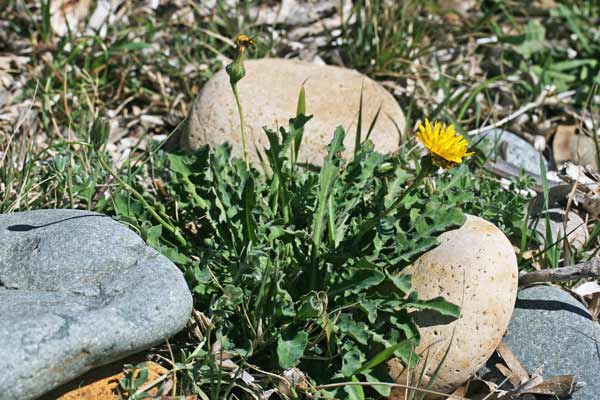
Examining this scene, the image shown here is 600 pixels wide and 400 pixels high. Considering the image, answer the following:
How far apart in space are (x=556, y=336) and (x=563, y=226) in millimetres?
630

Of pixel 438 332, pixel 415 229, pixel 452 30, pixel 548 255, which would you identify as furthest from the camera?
pixel 452 30

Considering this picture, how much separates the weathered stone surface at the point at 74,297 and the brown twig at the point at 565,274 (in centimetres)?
142

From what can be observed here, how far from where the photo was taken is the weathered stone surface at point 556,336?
3.03 m

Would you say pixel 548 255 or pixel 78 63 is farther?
pixel 78 63

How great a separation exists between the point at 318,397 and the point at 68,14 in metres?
2.97

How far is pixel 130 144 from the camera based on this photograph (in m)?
4.28

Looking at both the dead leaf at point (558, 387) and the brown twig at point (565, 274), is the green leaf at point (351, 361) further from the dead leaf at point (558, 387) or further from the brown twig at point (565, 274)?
the brown twig at point (565, 274)

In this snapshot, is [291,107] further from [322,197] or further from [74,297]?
[74,297]

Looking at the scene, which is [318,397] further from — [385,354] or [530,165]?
[530,165]

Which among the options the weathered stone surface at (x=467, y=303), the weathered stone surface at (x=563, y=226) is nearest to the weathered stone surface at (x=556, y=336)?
the weathered stone surface at (x=467, y=303)

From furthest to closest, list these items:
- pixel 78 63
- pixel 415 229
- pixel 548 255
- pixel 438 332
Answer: pixel 78 63 < pixel 548 255 < pixel 415 229 < pixel 438 332

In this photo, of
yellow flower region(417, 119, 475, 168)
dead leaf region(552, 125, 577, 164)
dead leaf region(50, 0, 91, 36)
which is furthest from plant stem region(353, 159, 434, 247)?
dead leaf region(50, 0, 91, 36)

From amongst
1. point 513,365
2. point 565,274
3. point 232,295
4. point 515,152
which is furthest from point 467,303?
point 515,152

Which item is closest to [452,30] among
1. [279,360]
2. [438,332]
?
[438,332]
